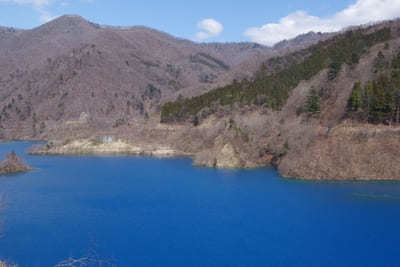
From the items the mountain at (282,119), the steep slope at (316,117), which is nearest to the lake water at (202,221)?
the steep slope at (316,117)

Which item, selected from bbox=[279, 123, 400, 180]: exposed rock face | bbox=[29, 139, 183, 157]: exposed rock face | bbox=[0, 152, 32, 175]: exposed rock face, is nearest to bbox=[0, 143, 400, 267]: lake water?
bbox=[279, 123, 400, 180]: exposed rock face

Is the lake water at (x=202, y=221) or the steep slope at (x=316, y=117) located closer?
the lake water at (x=202, y=221)

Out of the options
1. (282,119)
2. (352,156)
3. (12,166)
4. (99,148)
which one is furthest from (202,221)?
(99,148)

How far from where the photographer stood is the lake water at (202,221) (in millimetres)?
31016

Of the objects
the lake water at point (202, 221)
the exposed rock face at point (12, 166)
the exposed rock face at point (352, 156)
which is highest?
the exposed rock face at point (352, 156)

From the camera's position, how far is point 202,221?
3909 cm

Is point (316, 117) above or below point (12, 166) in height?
above

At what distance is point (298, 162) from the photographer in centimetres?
5847

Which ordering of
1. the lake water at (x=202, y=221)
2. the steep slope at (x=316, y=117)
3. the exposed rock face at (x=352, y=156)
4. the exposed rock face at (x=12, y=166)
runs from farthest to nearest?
the exposed rock face at (x=12, y=166) < the steep slope at (x=316, y=117) < the exposed rock face at (x=352, y=156) < the lake water at (x=202, y=221)

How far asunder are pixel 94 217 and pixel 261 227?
15.3 meters

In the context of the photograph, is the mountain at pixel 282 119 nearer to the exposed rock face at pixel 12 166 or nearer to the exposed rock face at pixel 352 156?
the exposed rock face at pixel 352 156

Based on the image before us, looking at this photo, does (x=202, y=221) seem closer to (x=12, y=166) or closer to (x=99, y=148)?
(x=12, y=166)

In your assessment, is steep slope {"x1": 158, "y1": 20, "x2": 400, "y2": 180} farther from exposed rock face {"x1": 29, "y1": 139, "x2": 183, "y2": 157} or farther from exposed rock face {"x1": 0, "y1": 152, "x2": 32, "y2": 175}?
exposed rock face {"x1": 0, "y1": 152, "x2": 32, "y2": 175}

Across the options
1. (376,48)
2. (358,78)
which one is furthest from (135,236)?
(376,48)
